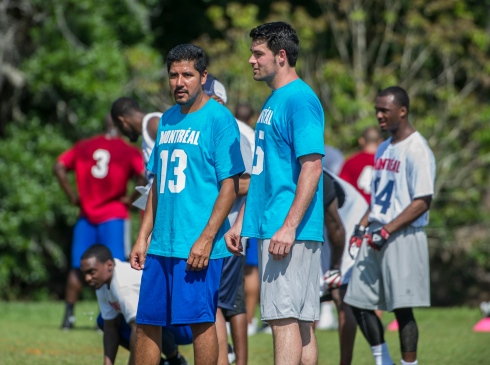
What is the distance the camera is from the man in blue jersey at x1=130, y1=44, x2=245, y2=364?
5695 millimetres

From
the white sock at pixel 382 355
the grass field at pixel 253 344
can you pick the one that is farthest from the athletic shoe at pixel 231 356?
the white sock at pixel 382 355

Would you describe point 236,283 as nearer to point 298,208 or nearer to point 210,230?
point 210,230

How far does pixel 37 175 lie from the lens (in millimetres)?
16047

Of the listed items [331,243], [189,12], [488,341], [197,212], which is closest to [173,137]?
[197,212]

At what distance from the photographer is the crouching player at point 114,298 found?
6.81 m

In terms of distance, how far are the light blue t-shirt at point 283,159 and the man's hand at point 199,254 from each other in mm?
223

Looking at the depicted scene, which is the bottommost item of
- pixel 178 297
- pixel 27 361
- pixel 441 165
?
pixel 27 361

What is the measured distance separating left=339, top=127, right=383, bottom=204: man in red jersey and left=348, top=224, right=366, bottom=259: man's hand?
343cm

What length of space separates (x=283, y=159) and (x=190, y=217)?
0.64 m

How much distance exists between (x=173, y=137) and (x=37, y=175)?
10606 mm

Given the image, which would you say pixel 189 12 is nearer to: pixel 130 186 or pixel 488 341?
pixel 130 186

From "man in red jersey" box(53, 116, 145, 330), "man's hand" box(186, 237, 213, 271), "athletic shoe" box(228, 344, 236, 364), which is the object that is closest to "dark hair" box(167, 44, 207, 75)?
"man's hand" box(186, 237, 213, 271)

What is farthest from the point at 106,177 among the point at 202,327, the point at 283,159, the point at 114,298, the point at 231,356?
the point at 283,159

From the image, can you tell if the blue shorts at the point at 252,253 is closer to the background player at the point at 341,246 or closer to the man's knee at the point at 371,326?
the background player at the point at 341,246
